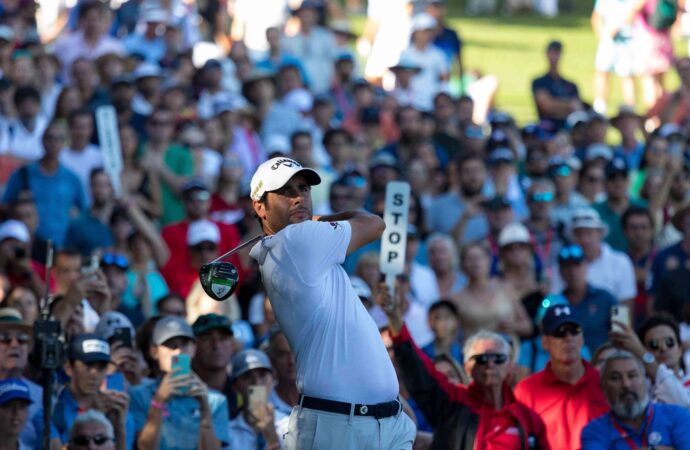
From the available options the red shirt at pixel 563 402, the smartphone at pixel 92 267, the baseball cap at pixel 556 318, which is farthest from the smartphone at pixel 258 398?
the baseball cap at pixel 556 318

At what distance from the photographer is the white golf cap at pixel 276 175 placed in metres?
7.13

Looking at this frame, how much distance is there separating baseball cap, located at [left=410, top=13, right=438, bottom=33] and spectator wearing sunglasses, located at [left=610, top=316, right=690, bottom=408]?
1047 centimetres

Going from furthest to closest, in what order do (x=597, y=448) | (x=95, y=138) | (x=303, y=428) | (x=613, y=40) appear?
(x=613, y=40) → (x=95, y=138) → (x=597, y=448) → (x=303, y=428)

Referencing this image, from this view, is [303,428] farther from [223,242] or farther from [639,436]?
[223,242]

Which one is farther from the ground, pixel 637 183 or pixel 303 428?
pixel 637 183

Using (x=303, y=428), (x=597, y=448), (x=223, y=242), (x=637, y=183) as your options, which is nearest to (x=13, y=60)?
(x=223, y=242)

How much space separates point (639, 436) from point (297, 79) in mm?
10024

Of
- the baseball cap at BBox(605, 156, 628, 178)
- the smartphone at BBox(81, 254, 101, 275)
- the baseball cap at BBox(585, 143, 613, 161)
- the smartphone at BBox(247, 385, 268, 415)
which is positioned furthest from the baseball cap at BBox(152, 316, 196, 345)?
the baseball cap at BBox(585, 143, 613, 161)

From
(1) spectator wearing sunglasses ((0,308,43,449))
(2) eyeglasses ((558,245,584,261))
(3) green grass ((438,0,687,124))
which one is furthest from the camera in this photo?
(3) green grass ((438,0,687,124))

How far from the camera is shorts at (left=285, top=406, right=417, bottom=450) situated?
711cm

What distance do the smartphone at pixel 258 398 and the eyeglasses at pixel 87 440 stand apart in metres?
1.04

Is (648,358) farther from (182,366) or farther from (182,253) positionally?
(182,253)

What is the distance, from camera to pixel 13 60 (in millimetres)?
16859

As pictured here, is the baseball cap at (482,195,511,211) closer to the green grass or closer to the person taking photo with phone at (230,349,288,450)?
the person taking photo with phone at (230,349,288,450)
